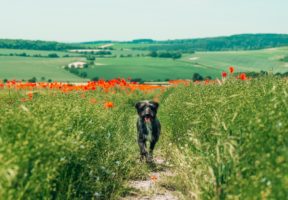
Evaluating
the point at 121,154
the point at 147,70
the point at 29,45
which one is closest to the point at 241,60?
the point at 147,70

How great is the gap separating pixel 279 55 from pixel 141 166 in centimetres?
6472

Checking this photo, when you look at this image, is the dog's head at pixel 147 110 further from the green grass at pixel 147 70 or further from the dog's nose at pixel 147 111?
the green grass at pixel 147 70

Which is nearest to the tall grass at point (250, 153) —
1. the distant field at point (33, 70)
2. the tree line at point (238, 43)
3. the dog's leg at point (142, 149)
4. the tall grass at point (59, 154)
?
the tall grass at point (59, 154)

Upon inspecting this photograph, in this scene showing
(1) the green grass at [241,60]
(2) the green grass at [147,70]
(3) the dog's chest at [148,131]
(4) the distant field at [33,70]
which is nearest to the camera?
(3) the dog's chest at [148,131]

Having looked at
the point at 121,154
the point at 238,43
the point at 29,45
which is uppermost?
the point at 121,154

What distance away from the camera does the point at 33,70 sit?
60.1 metres

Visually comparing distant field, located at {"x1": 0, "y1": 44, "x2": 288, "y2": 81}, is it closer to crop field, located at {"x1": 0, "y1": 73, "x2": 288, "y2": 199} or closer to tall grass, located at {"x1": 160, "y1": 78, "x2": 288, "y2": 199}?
crop field, located at {"x1": 0, "y1": 73, "x2": 288, "y2": 199}

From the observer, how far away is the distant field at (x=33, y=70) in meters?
54.3

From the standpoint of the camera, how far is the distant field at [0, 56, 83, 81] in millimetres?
54344

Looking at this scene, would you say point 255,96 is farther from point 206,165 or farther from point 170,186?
point 170,186

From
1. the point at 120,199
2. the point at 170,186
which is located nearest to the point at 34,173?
the point at 120,199

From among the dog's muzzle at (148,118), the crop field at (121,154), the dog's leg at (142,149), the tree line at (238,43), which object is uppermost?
the crop field at (121,154)

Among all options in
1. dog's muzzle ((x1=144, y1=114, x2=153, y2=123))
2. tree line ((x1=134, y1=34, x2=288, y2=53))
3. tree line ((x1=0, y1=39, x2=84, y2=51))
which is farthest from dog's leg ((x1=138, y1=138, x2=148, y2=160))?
tree line ((x1=134, y1=34, x2=288, y2=53))

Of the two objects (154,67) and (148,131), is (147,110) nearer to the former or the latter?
(148,131)
